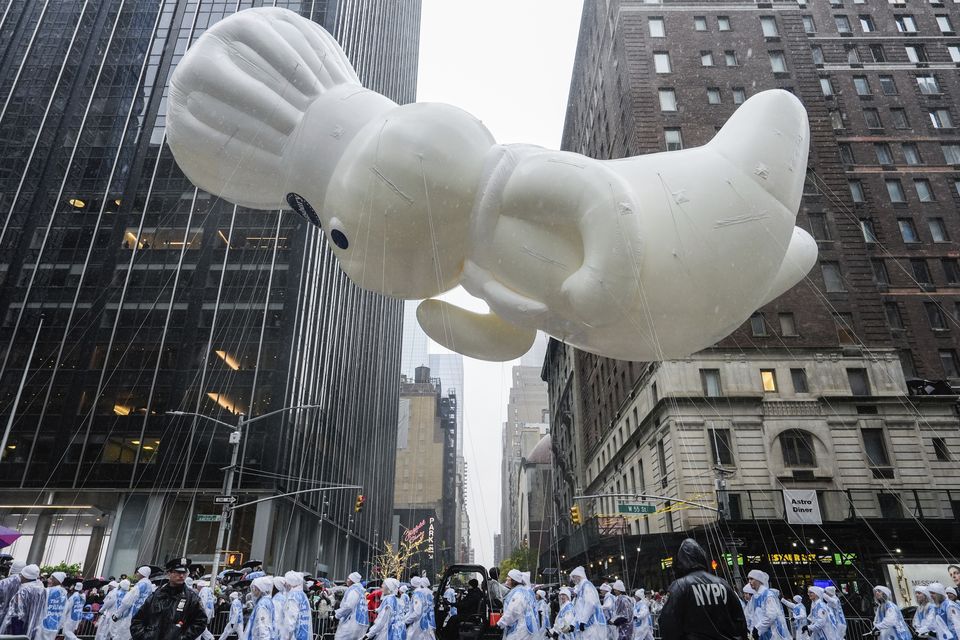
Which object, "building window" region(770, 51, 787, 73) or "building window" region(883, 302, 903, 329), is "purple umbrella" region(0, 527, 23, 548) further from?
"building window" region(883, 302, 903, 329)

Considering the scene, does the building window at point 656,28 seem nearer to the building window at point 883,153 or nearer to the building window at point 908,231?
the building window at point 883,153

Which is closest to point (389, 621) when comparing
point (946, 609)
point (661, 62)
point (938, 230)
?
point (946, 609)

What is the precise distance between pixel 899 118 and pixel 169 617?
52.7 metres

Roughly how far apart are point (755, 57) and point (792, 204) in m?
38.9

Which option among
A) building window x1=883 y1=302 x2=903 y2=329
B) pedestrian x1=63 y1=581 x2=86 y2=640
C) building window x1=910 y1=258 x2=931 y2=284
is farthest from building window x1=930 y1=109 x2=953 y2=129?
pedestrian x1=63 y1=581 x2=86 y2=640

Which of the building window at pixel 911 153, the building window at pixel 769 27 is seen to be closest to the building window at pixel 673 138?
the building window at pixel 769 27

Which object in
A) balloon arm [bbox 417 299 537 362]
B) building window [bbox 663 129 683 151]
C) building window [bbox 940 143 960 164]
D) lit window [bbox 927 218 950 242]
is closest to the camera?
balloon arm [bbox 417 299 537 362]

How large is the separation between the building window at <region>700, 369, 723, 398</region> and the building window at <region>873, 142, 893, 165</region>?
2387cm

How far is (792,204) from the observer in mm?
4969

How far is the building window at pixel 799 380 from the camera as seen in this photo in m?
29.8

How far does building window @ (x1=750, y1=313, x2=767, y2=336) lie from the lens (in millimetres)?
31516

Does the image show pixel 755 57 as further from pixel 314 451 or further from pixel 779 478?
pixel 314 451

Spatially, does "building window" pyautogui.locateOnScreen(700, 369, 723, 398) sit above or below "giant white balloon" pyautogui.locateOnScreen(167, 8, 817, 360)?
above

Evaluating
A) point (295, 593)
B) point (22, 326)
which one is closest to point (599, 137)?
point (22, 326)
